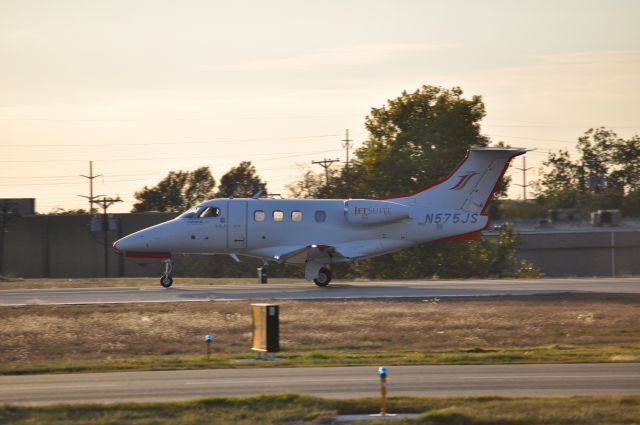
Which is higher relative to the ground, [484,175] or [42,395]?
[484,175]

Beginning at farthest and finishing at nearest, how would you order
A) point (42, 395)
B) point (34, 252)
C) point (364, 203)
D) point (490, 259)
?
point (34, 252)
point (490, 259)
point (364, 203)
point (42, 395)

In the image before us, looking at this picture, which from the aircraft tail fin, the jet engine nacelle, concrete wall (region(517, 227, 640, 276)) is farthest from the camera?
concrete wall (region(517, 227, 640, 276))

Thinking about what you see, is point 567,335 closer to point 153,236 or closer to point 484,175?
point 484,175

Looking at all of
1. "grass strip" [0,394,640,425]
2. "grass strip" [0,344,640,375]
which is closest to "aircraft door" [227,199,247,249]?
"grass strip" [0,344,640,375]

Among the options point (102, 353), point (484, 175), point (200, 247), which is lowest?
point (102, 353)

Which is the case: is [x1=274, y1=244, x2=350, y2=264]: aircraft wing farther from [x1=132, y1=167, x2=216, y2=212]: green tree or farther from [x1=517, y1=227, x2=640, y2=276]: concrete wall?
[x1=132, y1=167, x2=216, y2=212]: green tree

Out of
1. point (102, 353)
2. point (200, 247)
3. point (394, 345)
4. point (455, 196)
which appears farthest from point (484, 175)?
point (102, 353)

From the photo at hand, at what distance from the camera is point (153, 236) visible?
4088cm

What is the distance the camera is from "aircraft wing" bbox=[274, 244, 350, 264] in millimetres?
39438

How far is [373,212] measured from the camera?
133ft

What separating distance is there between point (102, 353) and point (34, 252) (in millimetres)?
46913

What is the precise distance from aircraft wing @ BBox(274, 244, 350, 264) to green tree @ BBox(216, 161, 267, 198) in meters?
55.7

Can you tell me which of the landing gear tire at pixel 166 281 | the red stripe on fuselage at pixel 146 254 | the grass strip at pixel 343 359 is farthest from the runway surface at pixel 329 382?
the red stripe on fuselage at pixel 146 254

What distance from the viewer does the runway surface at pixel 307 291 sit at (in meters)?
36.5
